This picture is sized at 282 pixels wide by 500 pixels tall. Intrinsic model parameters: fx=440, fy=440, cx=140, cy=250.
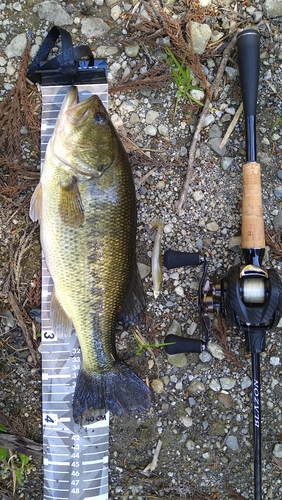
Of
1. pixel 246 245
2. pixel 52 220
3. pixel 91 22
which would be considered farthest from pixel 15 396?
pixel 91 22

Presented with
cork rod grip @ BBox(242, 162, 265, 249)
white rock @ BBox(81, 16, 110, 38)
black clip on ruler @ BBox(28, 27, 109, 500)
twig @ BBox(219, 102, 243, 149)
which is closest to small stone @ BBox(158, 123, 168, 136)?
twig @ BBox(219, 102, 243, 149)

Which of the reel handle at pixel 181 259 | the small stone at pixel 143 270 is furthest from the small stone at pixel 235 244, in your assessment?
the small stone at pixel 143 270

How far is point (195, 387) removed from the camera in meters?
2.97

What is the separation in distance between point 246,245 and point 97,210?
3.13 ft

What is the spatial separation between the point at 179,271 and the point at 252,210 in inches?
24.9

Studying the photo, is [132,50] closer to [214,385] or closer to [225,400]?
[214,385]

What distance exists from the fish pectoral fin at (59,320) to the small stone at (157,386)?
2.23 ft

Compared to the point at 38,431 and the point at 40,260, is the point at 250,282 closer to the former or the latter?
the point at 40,260

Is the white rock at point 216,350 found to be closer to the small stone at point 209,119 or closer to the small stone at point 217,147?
the small stone at point 217,147

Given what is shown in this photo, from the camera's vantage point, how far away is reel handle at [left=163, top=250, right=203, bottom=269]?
9.05 feet

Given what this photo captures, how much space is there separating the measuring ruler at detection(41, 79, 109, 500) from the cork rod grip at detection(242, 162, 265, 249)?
1.14m

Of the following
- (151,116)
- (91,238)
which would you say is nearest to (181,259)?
(91,238)

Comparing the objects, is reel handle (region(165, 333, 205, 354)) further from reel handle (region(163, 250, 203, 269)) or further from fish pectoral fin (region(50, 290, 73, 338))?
fish pectoral fin (region(50, 290, 73, 338))

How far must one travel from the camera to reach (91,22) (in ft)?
9.66
